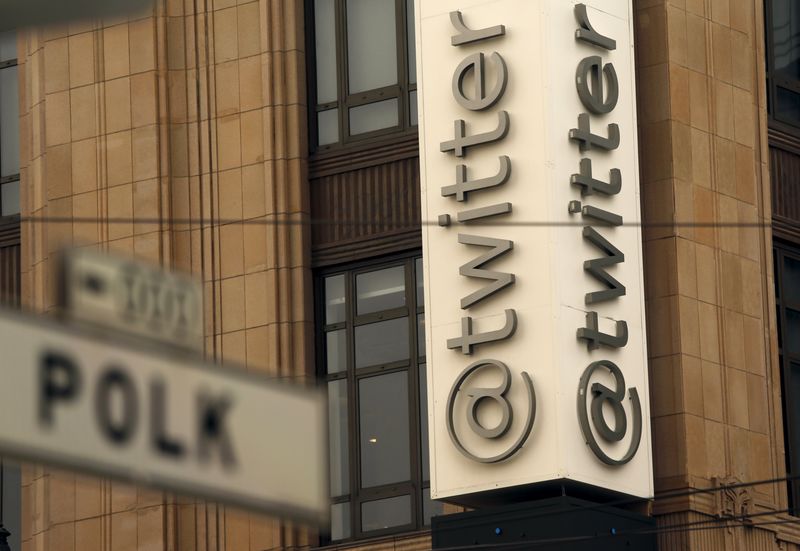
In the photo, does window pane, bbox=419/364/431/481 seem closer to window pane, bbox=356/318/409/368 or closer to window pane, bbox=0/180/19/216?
window pane, bbox=356/318/409/368

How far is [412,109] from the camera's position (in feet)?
82.9

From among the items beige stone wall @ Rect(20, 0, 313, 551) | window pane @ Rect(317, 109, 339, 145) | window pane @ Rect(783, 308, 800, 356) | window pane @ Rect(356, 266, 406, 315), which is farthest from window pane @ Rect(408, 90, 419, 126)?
window pane @ Rect(783, 308, 800, 356)

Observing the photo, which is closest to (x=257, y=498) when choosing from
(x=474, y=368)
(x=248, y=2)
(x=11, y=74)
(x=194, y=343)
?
(x=194, y=343)

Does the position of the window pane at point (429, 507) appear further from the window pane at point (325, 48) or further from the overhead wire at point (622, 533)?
the window pane at point (325, 48)

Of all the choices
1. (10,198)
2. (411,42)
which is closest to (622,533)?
(411,42)

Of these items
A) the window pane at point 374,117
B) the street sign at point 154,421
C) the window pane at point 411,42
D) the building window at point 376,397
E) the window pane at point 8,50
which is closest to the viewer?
the street sign at point 154,421

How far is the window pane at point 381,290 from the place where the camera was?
24812mm

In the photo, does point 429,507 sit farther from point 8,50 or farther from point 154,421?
point 154,421

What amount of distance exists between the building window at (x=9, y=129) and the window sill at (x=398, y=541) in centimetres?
801

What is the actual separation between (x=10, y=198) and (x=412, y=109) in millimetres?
6918

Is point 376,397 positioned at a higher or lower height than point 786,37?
lower

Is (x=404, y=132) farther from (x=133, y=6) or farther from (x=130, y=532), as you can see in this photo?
(x=133, y=6)

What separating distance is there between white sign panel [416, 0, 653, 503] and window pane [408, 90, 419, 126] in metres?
1.68

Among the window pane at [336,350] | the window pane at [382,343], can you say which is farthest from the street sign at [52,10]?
the window pane at [336,350]
